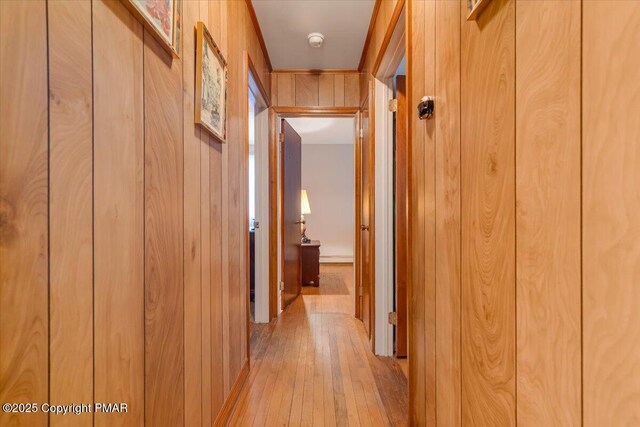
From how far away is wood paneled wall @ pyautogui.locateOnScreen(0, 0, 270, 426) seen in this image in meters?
0.53

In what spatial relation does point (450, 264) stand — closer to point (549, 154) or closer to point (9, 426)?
point (549, 154)

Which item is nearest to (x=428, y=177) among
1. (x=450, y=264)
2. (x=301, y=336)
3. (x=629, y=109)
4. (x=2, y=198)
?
(x=450, y=264)

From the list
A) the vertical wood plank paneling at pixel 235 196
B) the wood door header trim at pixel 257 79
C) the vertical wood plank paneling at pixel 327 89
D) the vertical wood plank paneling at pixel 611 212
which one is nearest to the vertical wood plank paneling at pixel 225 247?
the vertical wood plank paneling at pixel 235 196

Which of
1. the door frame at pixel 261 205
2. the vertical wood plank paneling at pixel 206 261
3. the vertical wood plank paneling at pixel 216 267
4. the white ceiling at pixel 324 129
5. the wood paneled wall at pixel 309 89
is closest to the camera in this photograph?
the vertical wood plank paneling at pixel 206 261

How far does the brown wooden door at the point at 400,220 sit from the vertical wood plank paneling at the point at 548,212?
5.05 ft

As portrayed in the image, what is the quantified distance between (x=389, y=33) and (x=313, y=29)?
2.76ft

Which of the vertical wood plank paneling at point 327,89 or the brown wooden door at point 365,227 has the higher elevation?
the vertical wood plank paneling at point 327,89

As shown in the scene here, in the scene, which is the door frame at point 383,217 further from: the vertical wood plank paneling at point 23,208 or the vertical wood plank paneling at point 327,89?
the vertical wood plank paneling at point 23,208

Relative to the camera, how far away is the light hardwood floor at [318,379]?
5.60 ft

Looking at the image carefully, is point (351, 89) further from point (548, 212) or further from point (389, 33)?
point (548, 212)

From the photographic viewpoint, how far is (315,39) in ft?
8.54

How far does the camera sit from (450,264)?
43.6 inches

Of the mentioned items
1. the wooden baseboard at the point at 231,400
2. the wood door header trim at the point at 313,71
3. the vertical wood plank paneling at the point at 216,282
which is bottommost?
the wooden baseboard at the point at 231,400

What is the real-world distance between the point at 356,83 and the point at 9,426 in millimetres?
3338
